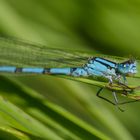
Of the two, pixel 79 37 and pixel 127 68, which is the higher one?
pixel 79 37

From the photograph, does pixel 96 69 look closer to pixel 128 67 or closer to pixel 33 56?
pixel 128 67

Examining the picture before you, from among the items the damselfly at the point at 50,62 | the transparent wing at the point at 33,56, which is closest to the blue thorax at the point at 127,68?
the damselfly at the point at 50,62

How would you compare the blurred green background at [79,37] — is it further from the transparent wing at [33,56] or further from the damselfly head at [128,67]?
the damselfly head at [128,67]

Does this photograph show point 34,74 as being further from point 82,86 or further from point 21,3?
point 21,3

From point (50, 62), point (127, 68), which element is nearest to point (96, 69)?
point (127, 68)

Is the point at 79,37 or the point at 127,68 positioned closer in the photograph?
the point at 127,68

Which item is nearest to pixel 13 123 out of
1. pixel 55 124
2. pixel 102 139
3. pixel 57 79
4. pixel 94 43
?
pixel 55 124

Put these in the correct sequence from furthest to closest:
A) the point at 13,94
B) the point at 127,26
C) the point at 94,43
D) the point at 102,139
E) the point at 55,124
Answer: the point at 94,43 → the point at 127,26 → the point at 13,94 → the point at 55,124 → the point at 102,139
